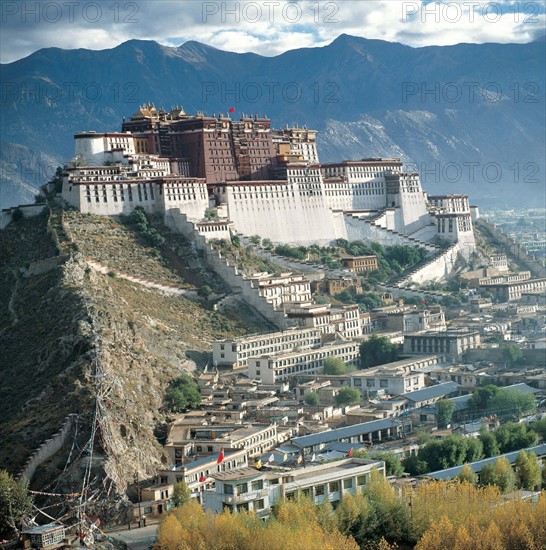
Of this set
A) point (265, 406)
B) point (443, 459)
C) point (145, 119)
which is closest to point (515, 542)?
point (443, 459)

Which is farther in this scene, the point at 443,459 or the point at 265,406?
the point at 265,406

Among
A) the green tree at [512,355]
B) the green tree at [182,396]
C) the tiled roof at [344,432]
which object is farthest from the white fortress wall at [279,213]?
the tiled roof at [344,432]

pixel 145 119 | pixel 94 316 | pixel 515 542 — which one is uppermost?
pixel 145 119

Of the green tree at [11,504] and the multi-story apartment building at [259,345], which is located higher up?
the multi-story apartment building at [259,345]

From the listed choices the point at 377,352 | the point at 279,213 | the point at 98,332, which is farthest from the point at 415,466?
the point at 279,213

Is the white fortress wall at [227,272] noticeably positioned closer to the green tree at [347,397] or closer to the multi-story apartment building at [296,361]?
the multi-story apartment building at [296,361]

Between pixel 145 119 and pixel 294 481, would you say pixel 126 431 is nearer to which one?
pixel 294 481

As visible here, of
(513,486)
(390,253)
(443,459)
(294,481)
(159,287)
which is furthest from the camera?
(390,253)

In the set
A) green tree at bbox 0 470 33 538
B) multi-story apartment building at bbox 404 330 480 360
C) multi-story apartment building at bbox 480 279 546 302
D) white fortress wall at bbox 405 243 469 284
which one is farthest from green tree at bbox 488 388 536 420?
white fortress wall at bbox 405 243 469 284
